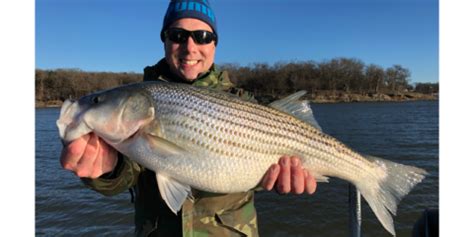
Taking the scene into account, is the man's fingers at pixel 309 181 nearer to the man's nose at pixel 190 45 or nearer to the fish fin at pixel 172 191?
the fish fin at pixel 172 191

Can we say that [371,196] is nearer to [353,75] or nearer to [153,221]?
[153,221]

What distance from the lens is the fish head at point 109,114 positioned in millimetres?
2820

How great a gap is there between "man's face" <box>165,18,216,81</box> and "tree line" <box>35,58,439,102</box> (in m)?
35.7

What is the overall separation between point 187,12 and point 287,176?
200 cm

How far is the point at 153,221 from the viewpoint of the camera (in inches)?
133

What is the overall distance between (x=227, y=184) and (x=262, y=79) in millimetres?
65381

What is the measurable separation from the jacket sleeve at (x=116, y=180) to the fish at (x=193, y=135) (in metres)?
0.29

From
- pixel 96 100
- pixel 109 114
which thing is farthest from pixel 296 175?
pixel 96 100

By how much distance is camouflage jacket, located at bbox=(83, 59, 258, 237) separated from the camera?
3.23 meters

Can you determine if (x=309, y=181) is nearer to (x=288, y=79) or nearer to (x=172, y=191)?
(x=172, y=191)

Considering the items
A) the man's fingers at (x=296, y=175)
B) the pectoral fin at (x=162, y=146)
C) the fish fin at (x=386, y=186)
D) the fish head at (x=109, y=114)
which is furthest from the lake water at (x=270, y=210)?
the fish head at (x=109, y=114)

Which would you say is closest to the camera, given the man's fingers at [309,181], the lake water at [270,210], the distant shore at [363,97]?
the man's fingers at [309,181]

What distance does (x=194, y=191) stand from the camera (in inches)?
136

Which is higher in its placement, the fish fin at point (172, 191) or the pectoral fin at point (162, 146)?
the pectoral fin at point (162, 146)
